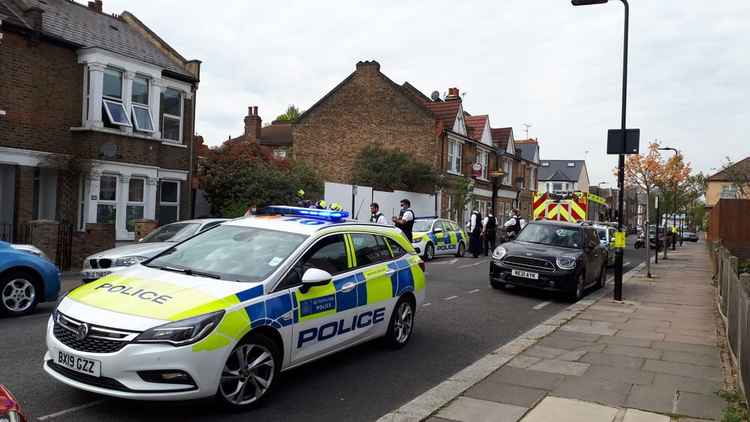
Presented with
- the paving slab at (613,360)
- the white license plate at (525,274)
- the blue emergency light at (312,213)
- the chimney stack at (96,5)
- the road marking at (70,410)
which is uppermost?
the chimney stack at (96,5)

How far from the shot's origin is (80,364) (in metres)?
4.47

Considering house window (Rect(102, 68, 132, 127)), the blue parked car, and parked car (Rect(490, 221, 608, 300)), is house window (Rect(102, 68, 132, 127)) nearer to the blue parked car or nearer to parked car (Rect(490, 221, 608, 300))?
the blue parked car

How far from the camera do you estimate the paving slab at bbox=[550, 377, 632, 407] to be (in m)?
5.42

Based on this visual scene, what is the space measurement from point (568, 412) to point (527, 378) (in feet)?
3.41

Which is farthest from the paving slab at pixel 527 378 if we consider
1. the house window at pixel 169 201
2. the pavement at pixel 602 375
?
the house window at pixel 169 201

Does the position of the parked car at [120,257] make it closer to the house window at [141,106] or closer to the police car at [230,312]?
the police car at [230,312]

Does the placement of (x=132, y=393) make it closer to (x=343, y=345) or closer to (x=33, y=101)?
(x=343, y=345)

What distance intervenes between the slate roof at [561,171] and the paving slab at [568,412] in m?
84.3

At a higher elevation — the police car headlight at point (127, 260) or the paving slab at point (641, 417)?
the police car headlight at point (127, 260)

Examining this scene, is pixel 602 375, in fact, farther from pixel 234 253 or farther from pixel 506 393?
pixel 234 253

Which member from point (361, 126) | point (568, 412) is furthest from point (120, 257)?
point (361, 126)

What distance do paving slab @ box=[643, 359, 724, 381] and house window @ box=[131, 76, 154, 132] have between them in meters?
16.5

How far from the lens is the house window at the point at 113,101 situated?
59.2 feet

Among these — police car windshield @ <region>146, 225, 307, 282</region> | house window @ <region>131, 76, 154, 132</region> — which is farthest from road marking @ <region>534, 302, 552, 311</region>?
house window @ <region>131, 76, 154, 132</region>
